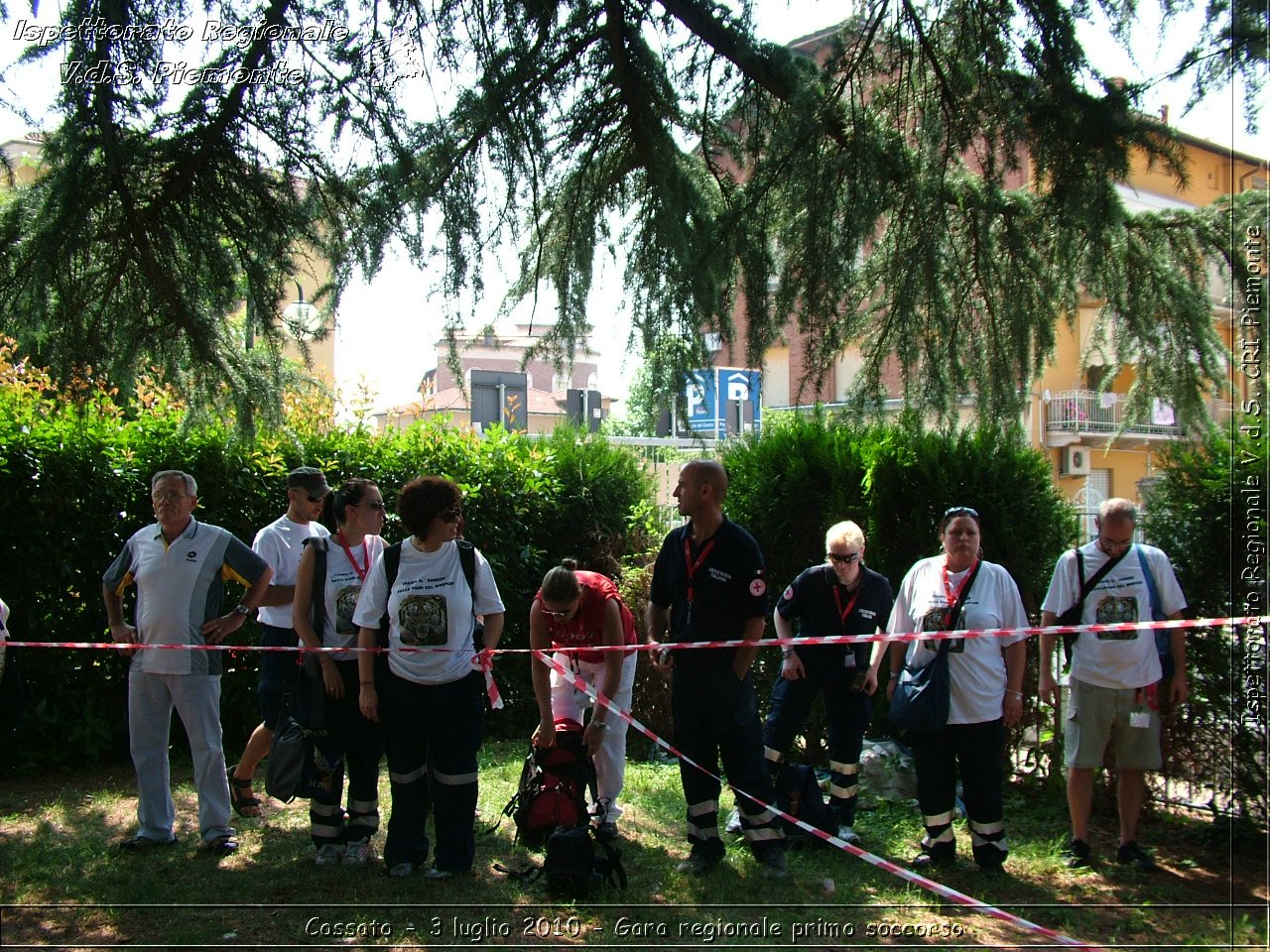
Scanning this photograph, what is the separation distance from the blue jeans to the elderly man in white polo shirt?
1108 millimetres

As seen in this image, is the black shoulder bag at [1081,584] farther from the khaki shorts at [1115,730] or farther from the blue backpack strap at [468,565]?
the blue backpack strap at [468,565]

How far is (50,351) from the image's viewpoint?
605 cm

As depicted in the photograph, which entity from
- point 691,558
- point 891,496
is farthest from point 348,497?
point 891,496

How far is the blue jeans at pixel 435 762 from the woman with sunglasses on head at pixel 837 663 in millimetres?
1883

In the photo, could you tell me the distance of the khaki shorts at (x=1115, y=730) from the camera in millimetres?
5574

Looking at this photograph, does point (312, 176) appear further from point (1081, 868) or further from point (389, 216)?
point (1081, 868)

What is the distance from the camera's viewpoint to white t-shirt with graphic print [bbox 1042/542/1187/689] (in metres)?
5.48

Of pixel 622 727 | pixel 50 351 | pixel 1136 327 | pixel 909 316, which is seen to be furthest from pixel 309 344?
pixel 1136 327

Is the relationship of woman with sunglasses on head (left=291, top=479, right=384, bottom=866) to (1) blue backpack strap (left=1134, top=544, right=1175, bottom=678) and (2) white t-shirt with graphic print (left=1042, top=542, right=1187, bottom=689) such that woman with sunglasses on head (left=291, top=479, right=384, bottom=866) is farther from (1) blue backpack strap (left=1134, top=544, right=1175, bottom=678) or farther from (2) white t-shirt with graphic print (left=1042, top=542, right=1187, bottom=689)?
(1) blue backpack strap (left=1134, top=544, right=1175, bottom=678)

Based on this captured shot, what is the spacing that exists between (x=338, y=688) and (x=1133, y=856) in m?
4.08

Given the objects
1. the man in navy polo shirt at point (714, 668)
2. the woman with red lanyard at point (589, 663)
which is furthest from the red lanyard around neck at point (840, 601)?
the woman with red lanyard at point (589, 663)

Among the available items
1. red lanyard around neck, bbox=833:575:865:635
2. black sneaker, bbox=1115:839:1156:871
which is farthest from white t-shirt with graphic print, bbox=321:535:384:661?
black sneaker, bbox=1115:839:1156:871

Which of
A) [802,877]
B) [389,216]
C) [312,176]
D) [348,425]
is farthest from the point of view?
[348,425]

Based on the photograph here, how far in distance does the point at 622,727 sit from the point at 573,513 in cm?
397
